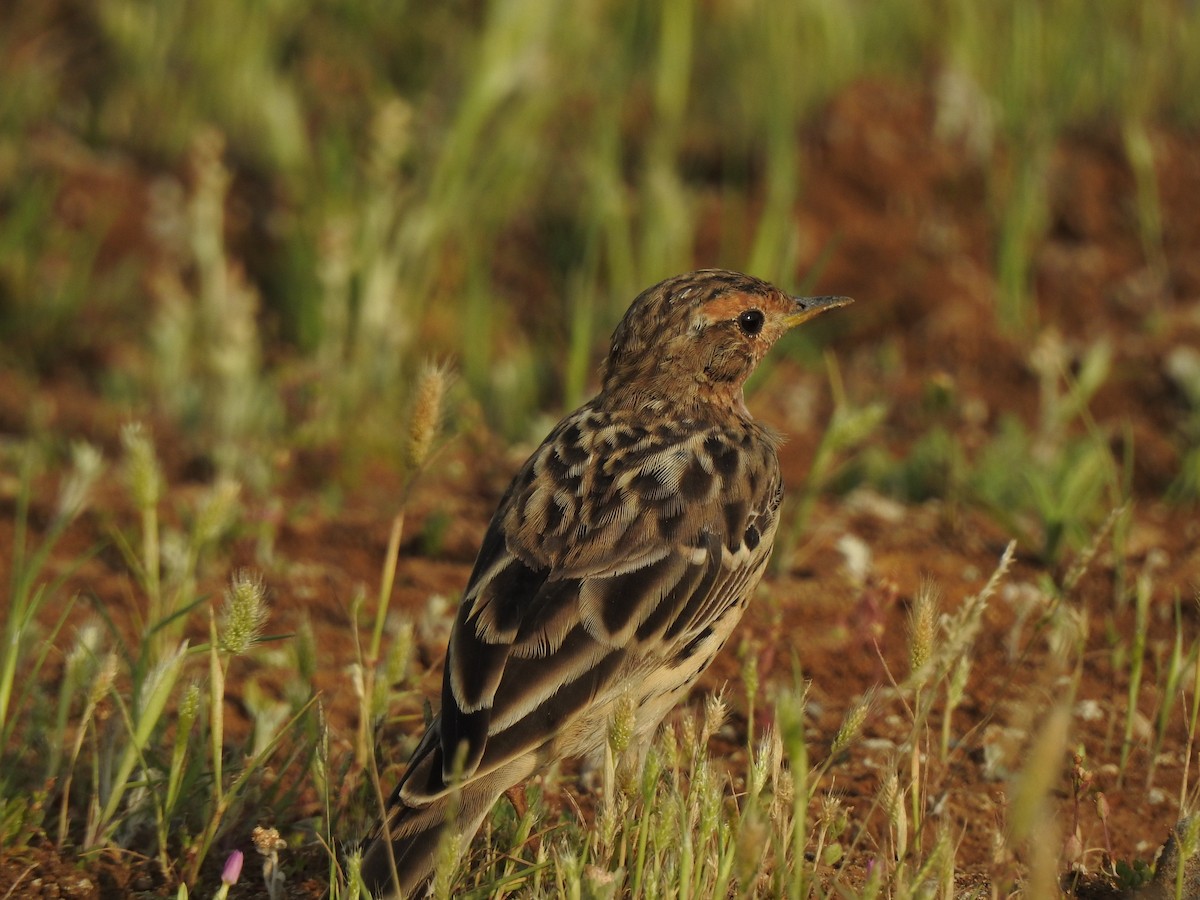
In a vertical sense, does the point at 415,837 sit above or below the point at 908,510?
below

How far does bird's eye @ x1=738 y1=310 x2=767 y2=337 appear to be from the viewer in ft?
15.9

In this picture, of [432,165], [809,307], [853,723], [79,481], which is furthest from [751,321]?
[432,165]

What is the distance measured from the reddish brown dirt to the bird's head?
0.70 m

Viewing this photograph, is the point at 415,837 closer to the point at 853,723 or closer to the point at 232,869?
the point at 232,869

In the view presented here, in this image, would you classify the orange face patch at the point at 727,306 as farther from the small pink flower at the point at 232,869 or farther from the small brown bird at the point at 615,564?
the small pink flower at the point at 232,869

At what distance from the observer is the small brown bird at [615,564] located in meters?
3.65

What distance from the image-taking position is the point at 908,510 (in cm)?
625

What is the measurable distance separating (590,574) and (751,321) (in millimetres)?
1186

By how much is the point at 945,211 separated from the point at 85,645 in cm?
550

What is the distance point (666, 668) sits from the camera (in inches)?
158

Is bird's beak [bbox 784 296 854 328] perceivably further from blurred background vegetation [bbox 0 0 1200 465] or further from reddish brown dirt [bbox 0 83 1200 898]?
blurred background vegetation [bbox 0 0 1200 465]

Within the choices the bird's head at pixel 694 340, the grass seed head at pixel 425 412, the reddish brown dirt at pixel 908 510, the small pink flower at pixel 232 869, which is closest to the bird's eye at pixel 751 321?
the bird's head at pixel 694 340

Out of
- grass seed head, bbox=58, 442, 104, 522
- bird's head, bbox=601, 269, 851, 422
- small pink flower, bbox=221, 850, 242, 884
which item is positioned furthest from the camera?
grass seed head, bbox=58, 442, 104, 522

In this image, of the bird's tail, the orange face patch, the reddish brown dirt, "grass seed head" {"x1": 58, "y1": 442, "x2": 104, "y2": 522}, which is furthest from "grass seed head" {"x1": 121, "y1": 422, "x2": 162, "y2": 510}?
the orange face patch
